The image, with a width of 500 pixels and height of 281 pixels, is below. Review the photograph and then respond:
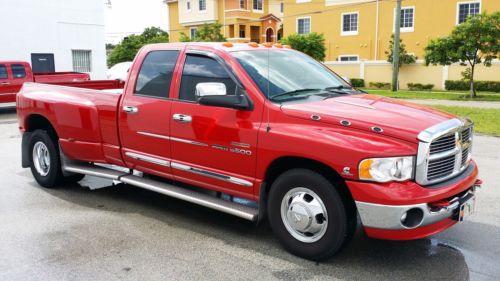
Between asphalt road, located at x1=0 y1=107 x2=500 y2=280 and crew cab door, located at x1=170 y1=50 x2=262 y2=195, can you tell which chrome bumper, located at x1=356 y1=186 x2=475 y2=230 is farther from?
crew cab door, located at x1=170 y1=50 x2=262 y2=195

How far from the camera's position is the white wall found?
25.3 metres

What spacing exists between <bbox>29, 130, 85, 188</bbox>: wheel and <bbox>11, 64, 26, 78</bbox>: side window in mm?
12653

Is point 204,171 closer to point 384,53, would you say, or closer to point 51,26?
point 51,26

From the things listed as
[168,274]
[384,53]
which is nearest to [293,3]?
[384,53]

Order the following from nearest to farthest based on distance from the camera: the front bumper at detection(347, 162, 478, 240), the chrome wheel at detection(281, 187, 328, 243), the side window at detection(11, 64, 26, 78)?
1. the front bumper at detection(347, 162, 478, 240)
2. the chrome wheel at detection(281, 187, 328, 243)
3. the side window at detection(11, 64, 26, 78)

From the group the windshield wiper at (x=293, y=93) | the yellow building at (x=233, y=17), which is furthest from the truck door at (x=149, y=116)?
the yellow building at (x=233, y=17)

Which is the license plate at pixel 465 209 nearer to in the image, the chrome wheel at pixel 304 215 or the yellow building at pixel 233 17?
the chrome wheel at pixel 304 215

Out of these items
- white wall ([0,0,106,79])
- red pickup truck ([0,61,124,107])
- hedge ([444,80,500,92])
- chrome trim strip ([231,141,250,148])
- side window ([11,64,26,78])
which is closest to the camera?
chrome trim strip ([231,141,250,148])

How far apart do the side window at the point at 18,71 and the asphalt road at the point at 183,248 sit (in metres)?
13.3

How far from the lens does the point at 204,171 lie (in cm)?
517

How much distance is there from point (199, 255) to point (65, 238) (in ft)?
4.90

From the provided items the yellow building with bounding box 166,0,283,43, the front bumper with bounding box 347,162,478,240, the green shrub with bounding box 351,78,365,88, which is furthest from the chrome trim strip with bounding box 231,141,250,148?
the yellow building with bounding box 166,0,283,43

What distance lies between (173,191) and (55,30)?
24519mm

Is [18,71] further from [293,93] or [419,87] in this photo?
[419,87]
